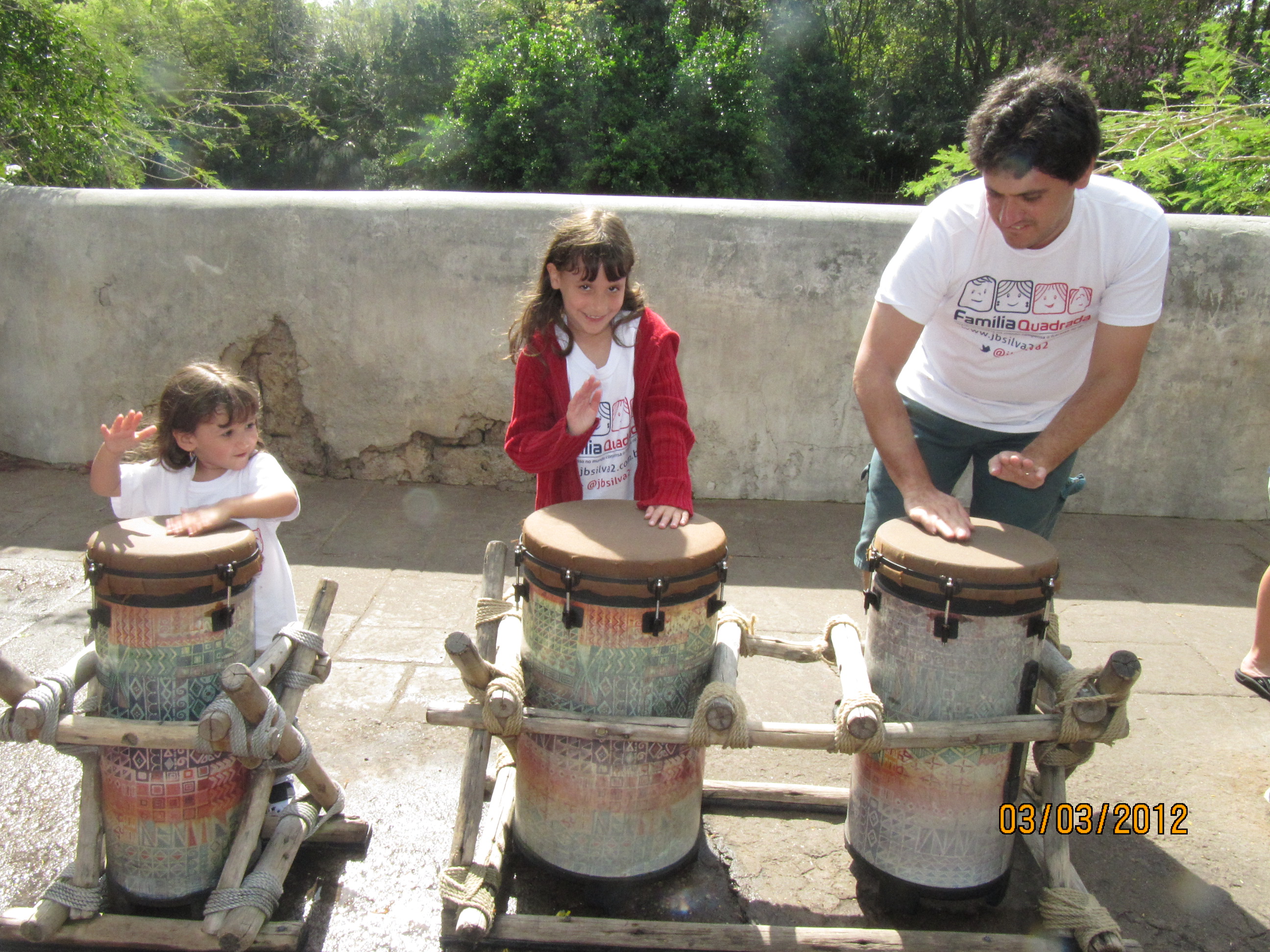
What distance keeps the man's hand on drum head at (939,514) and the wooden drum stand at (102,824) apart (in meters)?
1.51

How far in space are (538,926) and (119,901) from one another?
947 mm

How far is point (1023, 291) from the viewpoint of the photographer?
8.27 ft

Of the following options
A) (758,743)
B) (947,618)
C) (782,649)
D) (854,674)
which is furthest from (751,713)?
(947,618)

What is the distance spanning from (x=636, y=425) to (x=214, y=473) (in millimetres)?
1075

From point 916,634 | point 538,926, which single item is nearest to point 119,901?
point 538,926

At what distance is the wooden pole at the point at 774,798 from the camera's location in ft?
9.18

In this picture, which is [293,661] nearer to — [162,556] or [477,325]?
[162,556]

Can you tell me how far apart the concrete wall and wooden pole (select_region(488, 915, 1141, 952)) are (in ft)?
9.79

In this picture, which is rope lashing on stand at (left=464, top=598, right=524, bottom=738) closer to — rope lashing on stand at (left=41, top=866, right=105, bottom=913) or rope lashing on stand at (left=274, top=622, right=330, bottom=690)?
rope lashing on stand at (left=274, top=622, right=330, bottom=690)


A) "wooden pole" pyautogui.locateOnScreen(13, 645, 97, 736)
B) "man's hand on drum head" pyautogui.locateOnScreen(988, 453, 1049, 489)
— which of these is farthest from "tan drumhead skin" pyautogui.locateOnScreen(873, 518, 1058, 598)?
"wooden pole" pyautogui.locateOnScreen(13, 645, 97, 736)

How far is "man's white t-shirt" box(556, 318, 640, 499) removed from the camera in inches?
102

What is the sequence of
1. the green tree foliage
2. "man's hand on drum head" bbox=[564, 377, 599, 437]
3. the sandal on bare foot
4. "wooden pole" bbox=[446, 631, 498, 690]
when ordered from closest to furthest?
1. "wooden pole" bbox=[446, 631, 498, 690]
2. "man's hand on drum head" bbox=[564, 377, 599, 437]
3. the sandal on bare foot
4. the green tree foliage

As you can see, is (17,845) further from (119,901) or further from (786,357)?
(786,357)
